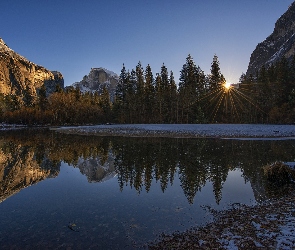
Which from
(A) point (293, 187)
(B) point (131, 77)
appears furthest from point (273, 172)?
(B) point (131, 77)

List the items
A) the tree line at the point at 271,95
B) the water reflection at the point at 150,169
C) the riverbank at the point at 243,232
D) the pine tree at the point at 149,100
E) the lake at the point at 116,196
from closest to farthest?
the riverbank at the point at 243,232 < the lake at the point at 116,196 < the water reflection at the point at 150,169 < the tree line at the point at 271,95 < the pine tree at the point at 149,100

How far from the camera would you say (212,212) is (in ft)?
29.5

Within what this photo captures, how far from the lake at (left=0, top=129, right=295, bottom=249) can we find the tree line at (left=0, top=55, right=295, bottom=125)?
5159 cm

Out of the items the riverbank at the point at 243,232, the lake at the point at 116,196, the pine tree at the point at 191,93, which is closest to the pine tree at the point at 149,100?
the pine tree at the point at 191,93

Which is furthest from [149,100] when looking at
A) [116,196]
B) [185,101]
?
[116,196]

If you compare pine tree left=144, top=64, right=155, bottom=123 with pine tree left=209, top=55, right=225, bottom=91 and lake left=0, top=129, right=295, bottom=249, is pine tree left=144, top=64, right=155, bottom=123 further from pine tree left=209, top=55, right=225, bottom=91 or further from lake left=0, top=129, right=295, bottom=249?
lake left=0, top=129, right=295, bottom=249

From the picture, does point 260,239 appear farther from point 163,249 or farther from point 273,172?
point 273,172

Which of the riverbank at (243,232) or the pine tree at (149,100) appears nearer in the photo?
the riverbank at (243,232)

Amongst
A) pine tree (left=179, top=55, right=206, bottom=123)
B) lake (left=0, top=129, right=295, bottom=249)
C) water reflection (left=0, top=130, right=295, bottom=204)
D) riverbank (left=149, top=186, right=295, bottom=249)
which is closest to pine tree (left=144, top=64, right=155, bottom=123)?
pine tree (left=179, top=55, right=206, bottom=123)

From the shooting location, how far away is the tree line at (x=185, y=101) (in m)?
69.3

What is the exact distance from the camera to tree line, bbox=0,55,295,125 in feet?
227

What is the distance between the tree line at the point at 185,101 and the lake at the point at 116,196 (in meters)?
51.6

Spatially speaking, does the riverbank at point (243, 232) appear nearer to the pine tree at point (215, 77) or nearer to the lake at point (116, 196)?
the lake at point (116, 196)

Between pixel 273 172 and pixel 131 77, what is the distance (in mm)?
Answer: 82376
